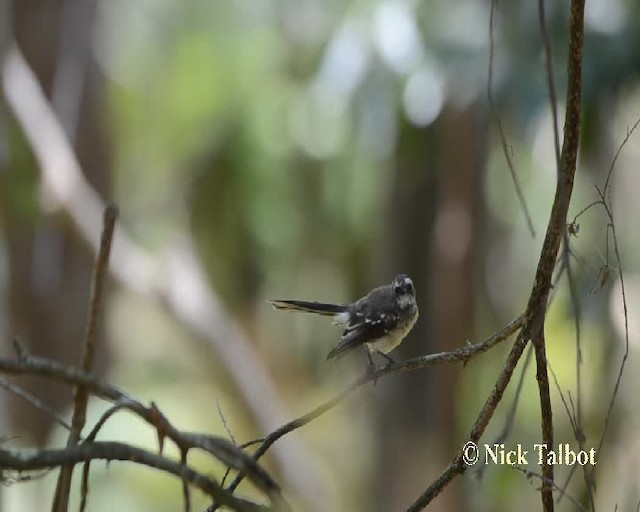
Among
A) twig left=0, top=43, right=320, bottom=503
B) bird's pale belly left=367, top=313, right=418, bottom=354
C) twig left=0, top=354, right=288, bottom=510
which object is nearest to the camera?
twig left=0, top=354, right=288, bottom=510

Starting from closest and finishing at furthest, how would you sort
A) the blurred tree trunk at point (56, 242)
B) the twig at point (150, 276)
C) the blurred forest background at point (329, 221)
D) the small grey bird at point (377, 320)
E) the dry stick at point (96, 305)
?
the dry stick at point (96, 305) → the small grey bird at point (377, 320) → the blurred forest background at point (329, 221) → the twig at point (150, 276) → the blurred tree trunk at point (56, 242)

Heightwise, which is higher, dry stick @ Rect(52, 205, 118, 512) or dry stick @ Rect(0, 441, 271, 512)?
dry stick @ Rect(52, 205, 118, 512)

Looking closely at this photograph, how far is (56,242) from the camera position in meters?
7.73

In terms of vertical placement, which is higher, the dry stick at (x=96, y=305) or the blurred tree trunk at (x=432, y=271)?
the blurred tree trunk at (x=432, y=271)

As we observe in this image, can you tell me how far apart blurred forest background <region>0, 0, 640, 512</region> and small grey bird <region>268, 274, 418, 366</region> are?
51 centimetres

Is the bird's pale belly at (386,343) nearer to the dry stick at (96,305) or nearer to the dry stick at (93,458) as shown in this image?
the dry stick at (96,305)

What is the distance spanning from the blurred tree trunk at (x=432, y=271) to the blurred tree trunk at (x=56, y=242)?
2.33 metres

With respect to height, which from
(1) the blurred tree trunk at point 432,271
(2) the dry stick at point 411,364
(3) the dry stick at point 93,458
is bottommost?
(3) the dry stick at point 93,458

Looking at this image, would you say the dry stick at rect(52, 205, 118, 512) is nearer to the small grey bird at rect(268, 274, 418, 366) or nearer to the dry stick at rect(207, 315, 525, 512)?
the dry stick at rect(207, 315, 525, 512)

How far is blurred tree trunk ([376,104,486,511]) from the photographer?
561 cm

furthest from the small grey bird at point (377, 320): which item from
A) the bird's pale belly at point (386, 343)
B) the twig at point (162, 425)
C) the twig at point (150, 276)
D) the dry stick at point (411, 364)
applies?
the twig at point (150, 276)

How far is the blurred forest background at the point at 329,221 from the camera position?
16.8 ft

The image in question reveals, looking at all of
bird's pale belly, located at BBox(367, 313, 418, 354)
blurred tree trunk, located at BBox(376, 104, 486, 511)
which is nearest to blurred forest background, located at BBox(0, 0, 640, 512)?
blurred tree trunk, located at BBox(376, 104, 486, 511)

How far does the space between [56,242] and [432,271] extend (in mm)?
3077
